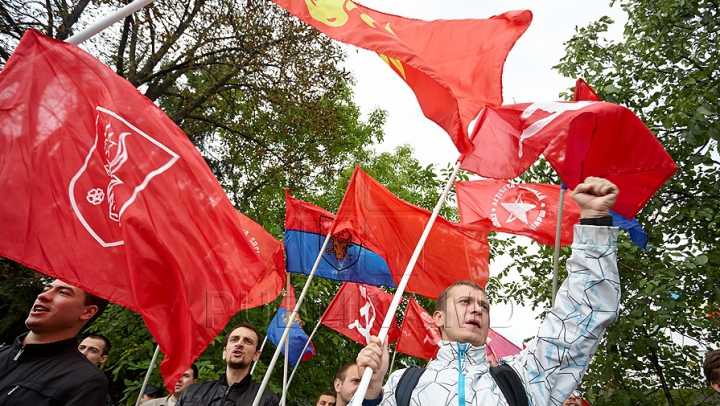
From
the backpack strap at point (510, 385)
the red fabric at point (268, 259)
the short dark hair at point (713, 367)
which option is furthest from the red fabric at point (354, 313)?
the backpack strap at point (510, 385)

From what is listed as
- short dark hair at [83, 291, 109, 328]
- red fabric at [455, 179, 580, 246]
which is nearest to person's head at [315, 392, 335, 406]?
red fabric at [455, 179, 580, 246]

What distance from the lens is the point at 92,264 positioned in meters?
2.69

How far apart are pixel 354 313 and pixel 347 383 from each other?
3.34m

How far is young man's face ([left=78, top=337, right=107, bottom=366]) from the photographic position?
202 inches

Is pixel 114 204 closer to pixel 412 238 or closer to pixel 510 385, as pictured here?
pixel 510 385

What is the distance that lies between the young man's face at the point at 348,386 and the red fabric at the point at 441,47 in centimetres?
251

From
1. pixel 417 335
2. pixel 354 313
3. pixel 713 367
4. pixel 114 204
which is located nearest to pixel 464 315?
pixel 114 204

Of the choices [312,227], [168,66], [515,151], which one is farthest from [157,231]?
[168,66]

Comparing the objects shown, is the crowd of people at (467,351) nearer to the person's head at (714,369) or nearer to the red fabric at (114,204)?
the red fabric at (114,204)

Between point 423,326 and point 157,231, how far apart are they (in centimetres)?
571

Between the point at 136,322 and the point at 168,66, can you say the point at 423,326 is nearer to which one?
the point at 136,322

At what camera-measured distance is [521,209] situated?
639cm

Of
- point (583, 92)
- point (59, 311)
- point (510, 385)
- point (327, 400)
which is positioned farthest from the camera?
point (327, 400)

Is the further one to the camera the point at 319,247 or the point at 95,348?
the point at 319,247
